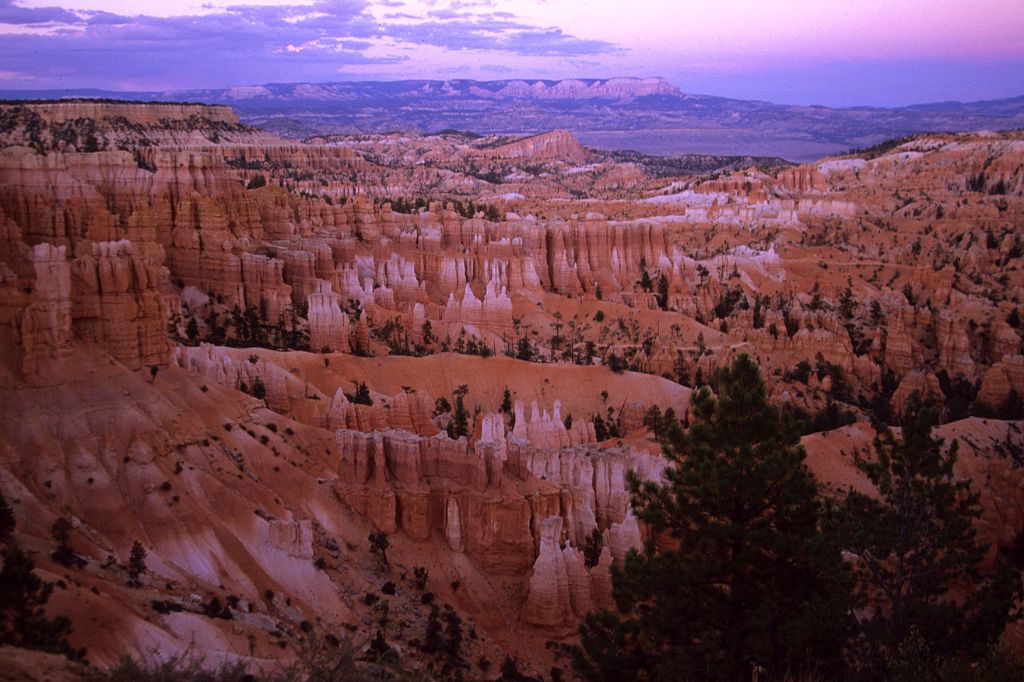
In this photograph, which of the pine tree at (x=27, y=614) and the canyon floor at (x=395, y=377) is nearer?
the pine tree at (x=27, y=614)

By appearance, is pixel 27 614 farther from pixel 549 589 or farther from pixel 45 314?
pixel 549 589

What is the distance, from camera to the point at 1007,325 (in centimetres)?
4697

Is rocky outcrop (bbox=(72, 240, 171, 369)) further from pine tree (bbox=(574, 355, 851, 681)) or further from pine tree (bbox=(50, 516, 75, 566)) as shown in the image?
pine tree (bbox=(574, 355, 851, 681))

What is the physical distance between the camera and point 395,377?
33.0 meters

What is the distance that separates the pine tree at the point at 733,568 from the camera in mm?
12219

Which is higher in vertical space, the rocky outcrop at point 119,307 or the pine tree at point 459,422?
the rocky outcrop at point 119,307

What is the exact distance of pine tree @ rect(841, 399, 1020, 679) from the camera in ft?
42.7

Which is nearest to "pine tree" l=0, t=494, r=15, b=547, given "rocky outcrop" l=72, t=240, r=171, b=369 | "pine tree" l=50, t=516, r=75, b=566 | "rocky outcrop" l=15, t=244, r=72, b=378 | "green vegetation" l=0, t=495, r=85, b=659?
"pine tree" l=50, t=516, r=75, b=566

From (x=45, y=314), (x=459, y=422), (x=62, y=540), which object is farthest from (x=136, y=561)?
(x=459, y=422)

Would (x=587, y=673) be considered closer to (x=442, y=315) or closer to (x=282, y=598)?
(x=282, y=598)

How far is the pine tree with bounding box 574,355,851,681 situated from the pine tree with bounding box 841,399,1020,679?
1.04 metres

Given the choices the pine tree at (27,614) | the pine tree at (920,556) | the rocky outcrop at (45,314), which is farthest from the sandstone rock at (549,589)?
the rocky outcrop at (45,314)

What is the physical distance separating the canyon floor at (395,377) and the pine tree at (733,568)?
453cm

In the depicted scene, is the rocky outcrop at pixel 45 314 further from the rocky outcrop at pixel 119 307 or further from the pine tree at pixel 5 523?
the pine tree at pixel 5 523
